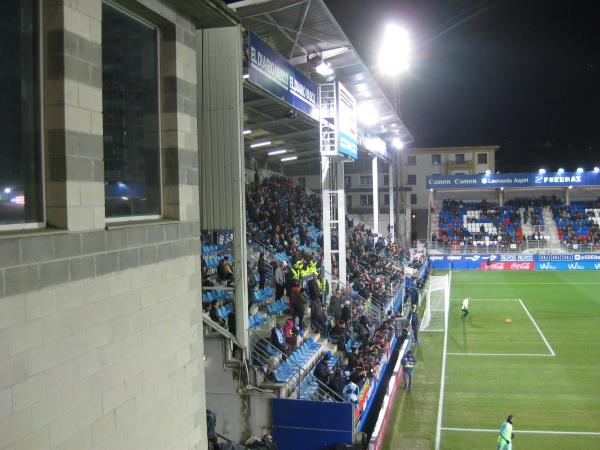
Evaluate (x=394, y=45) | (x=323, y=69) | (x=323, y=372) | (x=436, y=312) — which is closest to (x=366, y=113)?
(x=394, y=45)

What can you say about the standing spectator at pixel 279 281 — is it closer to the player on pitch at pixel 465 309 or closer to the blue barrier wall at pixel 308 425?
the blue barrier wall at pixel 308 425

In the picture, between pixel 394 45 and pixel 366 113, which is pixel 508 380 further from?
pixel 394 45

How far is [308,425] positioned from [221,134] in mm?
5704

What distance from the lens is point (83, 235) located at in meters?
4.67

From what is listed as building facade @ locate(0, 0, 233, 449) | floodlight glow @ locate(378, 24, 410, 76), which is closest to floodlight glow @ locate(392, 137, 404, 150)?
floodlight glow @ locate(378, 24, 410, 76)

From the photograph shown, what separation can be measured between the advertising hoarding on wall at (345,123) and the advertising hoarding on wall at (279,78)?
86 centimetres

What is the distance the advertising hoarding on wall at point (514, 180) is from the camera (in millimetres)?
47938

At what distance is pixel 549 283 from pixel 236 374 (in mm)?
29861

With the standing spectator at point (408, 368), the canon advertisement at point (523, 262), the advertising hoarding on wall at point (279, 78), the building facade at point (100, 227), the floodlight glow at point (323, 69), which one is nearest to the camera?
the building facade at point (100, 227)

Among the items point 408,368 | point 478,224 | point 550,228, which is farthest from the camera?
point 478,224

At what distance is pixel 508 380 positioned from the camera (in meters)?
17.3

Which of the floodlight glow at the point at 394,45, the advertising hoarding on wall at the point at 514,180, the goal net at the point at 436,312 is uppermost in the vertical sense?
the floodlight glow at the point at 394,45

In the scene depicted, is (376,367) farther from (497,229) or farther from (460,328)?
(497,229)

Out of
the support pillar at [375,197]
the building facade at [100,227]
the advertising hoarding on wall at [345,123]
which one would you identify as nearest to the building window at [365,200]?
the support pillar at [375,197]
